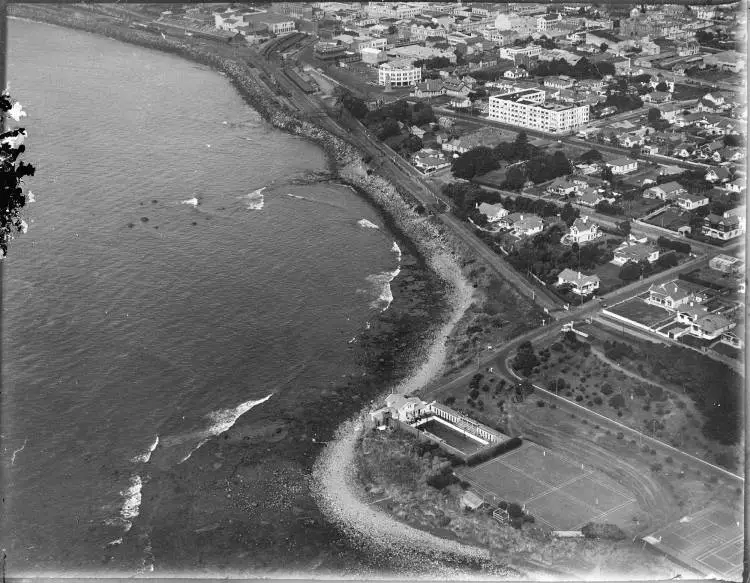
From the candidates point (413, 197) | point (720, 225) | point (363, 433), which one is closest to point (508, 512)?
point (363, 433)

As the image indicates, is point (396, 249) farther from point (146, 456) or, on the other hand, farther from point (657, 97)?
point (657, 97)

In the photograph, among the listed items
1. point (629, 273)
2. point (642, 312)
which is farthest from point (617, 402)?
point (629, 273)

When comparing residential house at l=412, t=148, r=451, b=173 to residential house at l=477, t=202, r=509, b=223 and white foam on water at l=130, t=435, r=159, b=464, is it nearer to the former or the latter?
residential house at l=477, t=202, r=509, b=223

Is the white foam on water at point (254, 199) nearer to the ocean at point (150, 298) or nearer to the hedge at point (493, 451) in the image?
the ocean at point (150, 298)

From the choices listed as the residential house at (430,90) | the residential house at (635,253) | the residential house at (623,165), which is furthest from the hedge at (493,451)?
the residential house at (430,90)

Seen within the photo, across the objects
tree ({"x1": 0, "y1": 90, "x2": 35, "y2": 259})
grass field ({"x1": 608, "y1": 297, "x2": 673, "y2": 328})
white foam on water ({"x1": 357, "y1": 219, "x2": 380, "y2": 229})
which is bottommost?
white foam on water ({"x1": 357, "y1": 219, "x2": 380, "y2": 229})

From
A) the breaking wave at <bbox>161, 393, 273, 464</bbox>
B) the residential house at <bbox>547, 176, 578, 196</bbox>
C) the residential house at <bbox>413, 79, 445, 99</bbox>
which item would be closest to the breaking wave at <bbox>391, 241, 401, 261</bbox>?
the residential house at <bbox>547, 176, 578, 196</bbox>
